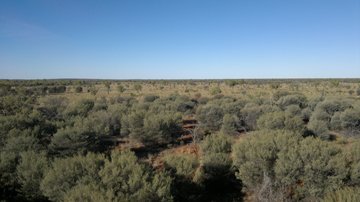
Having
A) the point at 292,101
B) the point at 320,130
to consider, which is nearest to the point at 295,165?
the point at 320,130

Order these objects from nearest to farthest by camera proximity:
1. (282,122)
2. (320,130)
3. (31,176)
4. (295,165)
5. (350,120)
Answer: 1. (31,176)
2. (295,165)
3. (282,122)
4. (320,130)
5. (350,120)

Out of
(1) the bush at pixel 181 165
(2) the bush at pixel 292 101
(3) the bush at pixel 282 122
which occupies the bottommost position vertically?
(1) the bush at pixel 181 165

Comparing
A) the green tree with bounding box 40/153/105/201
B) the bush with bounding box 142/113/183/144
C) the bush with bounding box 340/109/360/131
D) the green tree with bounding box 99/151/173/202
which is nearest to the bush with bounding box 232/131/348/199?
the green tree with bounding box 99/151/173/202

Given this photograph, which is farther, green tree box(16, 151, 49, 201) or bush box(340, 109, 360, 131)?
bush box(340, 109, 360, 131)

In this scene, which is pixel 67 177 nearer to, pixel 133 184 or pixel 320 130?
pixel 133 184

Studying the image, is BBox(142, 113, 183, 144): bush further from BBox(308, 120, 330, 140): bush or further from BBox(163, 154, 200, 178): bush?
BBox(308, 120, 330, 140): bush

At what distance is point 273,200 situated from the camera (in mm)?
6715

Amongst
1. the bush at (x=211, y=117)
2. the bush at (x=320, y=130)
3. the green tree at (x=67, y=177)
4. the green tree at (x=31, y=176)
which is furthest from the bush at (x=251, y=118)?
the green tree at (x=31, y=176)

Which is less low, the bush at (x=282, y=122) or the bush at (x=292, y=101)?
the bush at (x=292, y=101)

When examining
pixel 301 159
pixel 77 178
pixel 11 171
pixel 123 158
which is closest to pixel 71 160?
pixel 77 178

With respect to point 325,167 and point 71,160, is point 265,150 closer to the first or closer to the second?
point 325,167

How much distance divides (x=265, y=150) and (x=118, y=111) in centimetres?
1458

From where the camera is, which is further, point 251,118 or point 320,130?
point 251,118

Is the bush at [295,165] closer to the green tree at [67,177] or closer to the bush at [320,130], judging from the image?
the green tree at [67,177]
